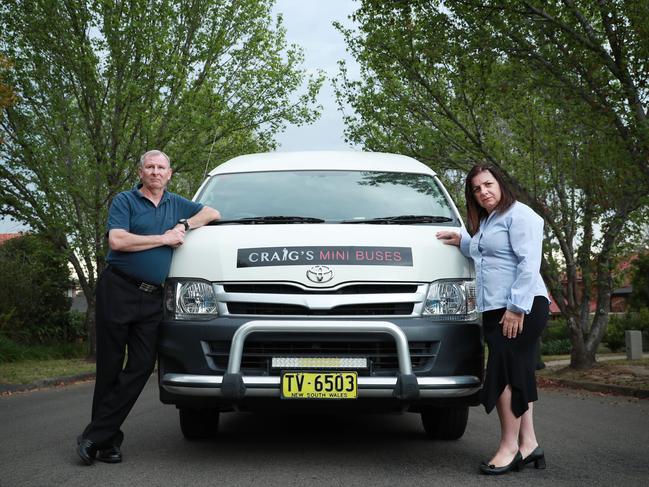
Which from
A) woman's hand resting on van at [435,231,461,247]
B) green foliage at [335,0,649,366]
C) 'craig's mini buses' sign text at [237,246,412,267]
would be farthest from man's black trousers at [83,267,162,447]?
green foliage at [335,0,649,366]

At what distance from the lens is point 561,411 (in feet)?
29.6

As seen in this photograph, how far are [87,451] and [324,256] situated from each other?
1.98 m

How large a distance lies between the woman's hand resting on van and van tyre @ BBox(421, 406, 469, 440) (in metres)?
Result: 1.41

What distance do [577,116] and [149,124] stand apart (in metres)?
9.37

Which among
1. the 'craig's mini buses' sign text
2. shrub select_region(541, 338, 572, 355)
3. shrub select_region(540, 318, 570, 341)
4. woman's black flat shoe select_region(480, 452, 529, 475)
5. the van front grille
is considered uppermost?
the 'craig's mini buses' sign text

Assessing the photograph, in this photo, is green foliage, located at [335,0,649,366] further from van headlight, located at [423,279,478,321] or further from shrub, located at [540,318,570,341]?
shrub, located at [540,318,570,341]

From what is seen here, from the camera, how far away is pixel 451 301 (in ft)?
16.8

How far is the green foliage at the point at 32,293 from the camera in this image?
68.5 feet

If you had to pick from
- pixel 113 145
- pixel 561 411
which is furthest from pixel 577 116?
pixel 113 145

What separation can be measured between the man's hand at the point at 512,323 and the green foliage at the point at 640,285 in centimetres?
2811

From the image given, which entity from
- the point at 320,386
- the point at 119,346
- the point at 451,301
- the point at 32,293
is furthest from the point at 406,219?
the point at 32,293

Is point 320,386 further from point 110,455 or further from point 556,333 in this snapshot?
point 556,333

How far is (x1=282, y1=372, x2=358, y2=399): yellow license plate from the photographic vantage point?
192 inches

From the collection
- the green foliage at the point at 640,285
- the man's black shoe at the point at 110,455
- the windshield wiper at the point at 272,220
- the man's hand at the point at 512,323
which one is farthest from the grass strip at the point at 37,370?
the green foliage at the point at 640,285
